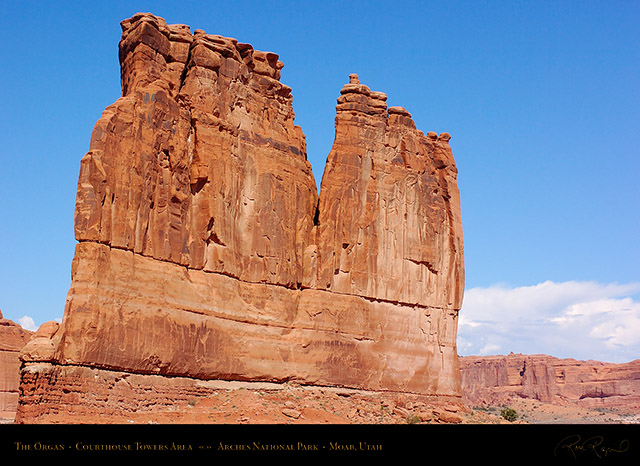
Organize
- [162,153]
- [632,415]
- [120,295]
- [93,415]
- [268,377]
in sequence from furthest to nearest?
[632,415]
[268,377]
[162,153]
[120,295]
[93,415]

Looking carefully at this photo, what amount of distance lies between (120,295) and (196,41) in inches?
557

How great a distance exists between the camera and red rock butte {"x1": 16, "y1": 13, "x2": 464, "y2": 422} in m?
37.1

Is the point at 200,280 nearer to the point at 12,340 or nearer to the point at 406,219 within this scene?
the point at 406,219

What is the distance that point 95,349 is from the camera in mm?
36125

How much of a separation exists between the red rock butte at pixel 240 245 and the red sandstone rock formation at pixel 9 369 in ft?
87.7

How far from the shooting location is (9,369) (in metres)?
65.1

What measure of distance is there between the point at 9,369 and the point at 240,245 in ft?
92.1
